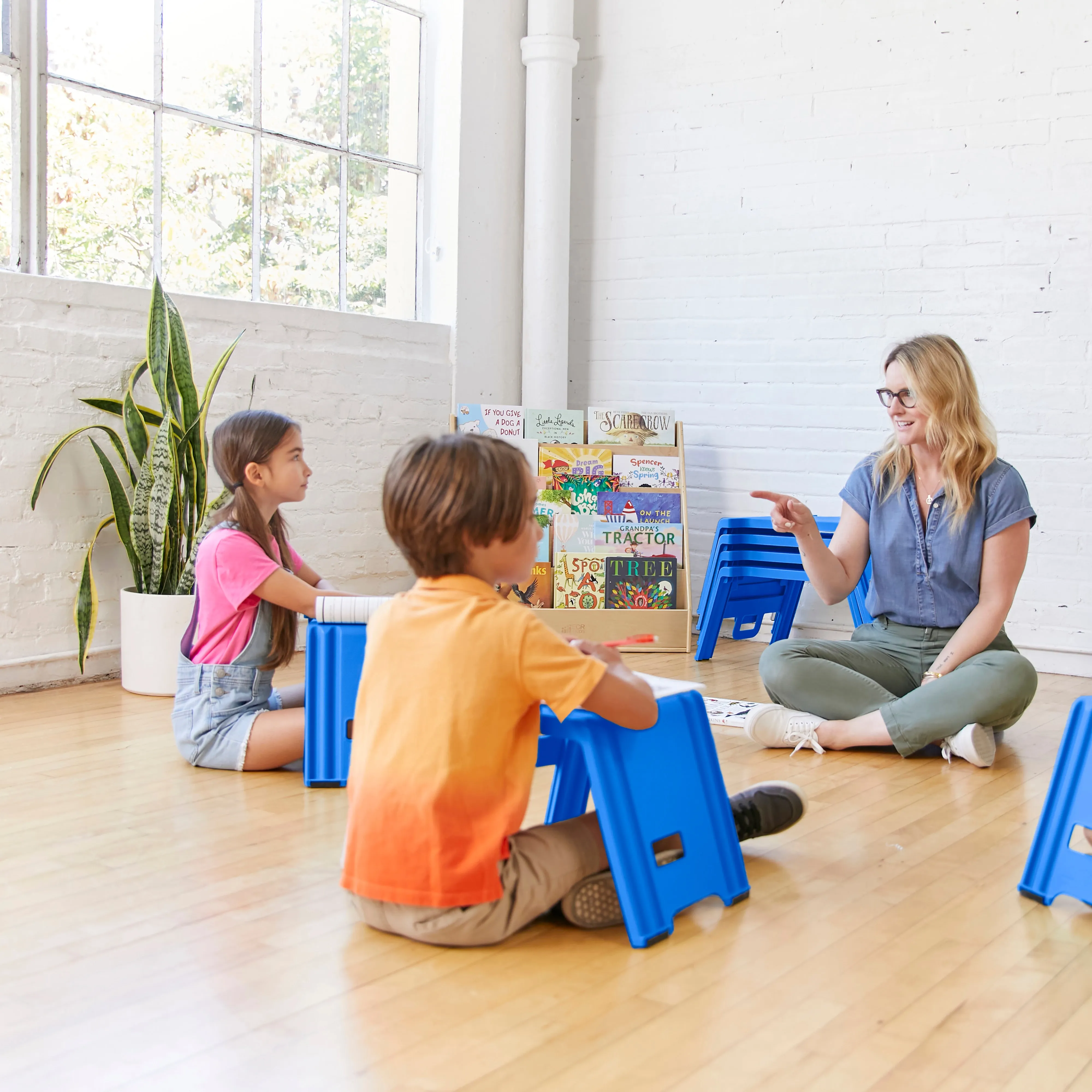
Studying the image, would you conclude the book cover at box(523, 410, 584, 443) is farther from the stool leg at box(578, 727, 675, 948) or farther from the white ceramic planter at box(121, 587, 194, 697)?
the stool leg at box(578, 727, 675, 948)

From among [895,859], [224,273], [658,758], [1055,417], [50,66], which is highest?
[50,66]

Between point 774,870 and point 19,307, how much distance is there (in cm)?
255

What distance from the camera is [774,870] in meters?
2.13

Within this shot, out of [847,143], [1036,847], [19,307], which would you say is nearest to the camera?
[1036,847]

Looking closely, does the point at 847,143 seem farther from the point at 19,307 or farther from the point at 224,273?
the point at 19,307

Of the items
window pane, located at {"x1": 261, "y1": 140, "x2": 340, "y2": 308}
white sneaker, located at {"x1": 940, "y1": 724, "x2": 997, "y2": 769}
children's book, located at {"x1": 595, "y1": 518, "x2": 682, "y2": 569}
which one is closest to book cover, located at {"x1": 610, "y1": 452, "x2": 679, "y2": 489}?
children's book, located at {"x1": 595, "y1": 518, "x2": 682, "y2": 569}

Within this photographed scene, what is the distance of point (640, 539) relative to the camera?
4.49 m

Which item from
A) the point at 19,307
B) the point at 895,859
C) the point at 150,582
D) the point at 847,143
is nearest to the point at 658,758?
the point at 895,859

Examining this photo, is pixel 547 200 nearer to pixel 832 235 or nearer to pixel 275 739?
pixel 832 235

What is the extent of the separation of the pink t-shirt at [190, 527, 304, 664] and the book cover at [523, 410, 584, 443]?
1.94m

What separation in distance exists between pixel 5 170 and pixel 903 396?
2543 millimetres

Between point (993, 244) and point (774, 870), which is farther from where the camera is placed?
point (993, 244)

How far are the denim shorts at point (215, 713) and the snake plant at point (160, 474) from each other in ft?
2.95

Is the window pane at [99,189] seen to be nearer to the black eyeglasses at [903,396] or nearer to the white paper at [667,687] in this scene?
the black eyeglasses at [903,396]
